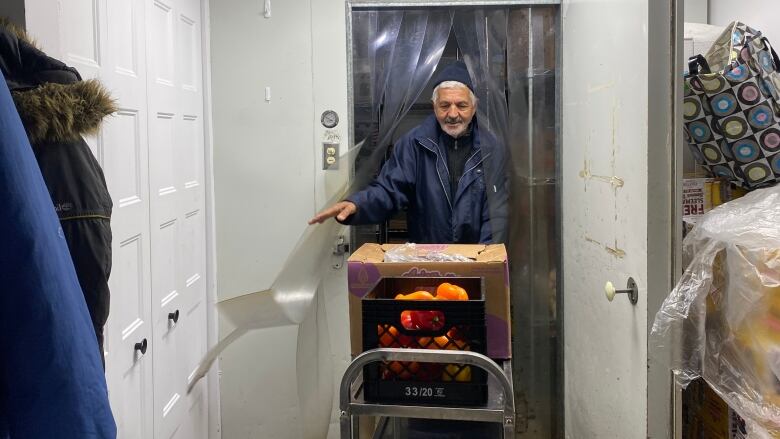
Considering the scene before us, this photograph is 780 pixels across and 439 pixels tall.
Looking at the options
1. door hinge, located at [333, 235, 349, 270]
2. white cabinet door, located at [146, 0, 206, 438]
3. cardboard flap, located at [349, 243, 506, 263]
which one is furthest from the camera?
door hinge, located at [333, 235, 349, 270]

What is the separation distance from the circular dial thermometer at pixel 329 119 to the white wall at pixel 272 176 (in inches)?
0.9

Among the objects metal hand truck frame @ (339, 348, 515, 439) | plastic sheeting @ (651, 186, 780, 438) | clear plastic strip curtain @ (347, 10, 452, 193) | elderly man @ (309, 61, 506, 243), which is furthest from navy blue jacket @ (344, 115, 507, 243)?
metal hand truck frame @ (339, 348, 515, 439)

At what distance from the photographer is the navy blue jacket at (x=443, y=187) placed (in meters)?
2.59

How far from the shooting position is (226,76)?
8.80 ft

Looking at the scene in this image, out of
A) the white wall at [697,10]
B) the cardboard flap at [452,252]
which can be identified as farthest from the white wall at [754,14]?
the cardboard flap at [452,252]

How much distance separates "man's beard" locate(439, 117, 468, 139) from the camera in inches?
103

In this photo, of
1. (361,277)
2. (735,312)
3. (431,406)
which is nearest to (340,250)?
(361,277)

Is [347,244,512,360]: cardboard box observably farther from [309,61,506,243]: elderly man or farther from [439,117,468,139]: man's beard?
[439,117,468,139]: man's beard

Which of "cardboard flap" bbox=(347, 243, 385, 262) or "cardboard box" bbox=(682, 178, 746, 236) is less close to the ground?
"cardboard box" bbox=(682, 178, 746, 236)

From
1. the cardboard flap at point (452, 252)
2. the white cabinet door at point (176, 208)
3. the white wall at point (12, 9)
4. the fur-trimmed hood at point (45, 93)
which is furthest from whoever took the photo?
the white cabinet door at point (176, 208)

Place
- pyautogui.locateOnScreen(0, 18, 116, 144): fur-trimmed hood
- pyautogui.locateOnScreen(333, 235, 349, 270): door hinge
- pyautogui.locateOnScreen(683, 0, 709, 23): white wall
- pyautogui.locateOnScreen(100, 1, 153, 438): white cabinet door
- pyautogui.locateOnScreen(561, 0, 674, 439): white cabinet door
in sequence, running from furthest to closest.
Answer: pyautogui.locateOnScreen(333, 235, 349, 270): door hinge, pyautogui.locateOnScreen(683, 0, 709, 23): white wall, pyautogui.locateOnScreen(100, 1, 153, 438): white cabinet door, pyautogui.locateOnScreen(561, 0, 674, 439): white cabinet door, pyautogui.locateOnScreen(0, 18, 116, 144): fur-trimmed hood

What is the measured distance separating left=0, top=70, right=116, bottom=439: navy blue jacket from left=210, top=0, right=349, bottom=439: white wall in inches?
70.7

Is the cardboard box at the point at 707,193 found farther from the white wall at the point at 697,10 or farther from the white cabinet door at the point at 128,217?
the white cabinet door at the point at 128,217

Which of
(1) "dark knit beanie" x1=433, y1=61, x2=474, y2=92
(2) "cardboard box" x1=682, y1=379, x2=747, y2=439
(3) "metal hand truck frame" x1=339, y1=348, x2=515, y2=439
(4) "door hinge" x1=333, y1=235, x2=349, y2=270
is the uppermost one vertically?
(1) "dark knit beanie" x1=433, y1=61, x2=474, y2=92
